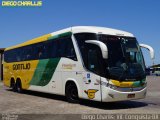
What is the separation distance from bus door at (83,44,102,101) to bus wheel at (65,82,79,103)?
39.5 inches

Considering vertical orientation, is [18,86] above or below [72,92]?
below

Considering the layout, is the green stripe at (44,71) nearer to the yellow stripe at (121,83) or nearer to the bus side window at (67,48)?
the bus side window at (67,48)

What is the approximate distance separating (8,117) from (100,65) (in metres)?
4.02

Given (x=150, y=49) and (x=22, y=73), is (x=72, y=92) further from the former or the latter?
(x=22, y=73)

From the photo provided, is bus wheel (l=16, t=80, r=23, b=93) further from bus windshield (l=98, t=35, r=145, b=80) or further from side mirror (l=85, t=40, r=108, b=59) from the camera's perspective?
side mirror (l=85, t=40, r=108, b=59)

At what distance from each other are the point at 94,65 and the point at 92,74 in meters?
0.37

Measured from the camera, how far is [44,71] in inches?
714

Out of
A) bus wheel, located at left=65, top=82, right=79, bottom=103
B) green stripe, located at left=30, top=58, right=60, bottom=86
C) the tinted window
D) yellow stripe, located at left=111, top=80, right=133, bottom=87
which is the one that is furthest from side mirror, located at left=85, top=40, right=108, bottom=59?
green stripe, located at left=30, top=58, right=60, bottom=86

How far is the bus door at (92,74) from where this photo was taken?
13.3 meters

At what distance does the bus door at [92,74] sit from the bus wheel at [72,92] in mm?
1004

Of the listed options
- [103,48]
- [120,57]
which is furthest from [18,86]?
[103,48]

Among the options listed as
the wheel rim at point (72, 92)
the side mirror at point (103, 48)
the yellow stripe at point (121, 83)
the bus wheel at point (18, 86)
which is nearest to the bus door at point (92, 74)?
the side mirror at point (103, 48)

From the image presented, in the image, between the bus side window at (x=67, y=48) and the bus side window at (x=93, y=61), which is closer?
the bus side window at (x=93, y=61)

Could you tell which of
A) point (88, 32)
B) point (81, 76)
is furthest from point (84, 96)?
point (88, 32)
